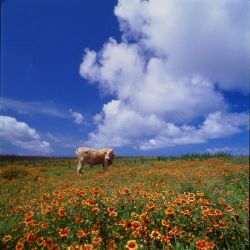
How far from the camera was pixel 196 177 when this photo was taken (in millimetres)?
14125

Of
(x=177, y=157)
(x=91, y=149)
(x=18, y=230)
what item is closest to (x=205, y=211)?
(x=18, y=230)

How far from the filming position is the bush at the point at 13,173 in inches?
829

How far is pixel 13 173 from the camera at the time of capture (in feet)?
70.1

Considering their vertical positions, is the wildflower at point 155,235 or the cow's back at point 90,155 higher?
the cow's back at point 90,155

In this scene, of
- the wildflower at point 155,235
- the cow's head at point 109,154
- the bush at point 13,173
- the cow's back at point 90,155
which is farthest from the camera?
the cow's head at point 109,154

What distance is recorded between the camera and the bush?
21.1 m

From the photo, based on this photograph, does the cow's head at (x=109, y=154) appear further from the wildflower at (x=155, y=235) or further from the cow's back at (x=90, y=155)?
the wildflower at (x=155, y=235)

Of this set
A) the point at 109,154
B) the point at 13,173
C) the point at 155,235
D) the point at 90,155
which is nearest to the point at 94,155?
the point at 90,155

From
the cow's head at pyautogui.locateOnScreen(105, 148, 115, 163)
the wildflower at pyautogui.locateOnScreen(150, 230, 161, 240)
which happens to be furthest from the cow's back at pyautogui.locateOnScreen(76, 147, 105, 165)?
the wildflower at pyautogui.locateOnScreen(150, 230, 161, 240)

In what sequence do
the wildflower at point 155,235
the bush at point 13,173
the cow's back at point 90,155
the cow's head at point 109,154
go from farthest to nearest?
the cow's head at point 109,154 < the cow's back at point 90,155 < the bush at point 13,173 < the wildflower at point 155,235

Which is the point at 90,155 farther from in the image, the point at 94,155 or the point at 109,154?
the point at 109,154

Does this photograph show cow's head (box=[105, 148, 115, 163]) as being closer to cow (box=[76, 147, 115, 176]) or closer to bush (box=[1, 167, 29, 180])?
cow (box=[76, 147, 115, 176])

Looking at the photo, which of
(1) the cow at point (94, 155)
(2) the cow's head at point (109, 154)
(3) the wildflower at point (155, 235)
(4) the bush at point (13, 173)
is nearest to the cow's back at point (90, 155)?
(1) the cow at point (94, 155)

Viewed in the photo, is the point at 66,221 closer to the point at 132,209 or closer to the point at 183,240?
the point at 132,209
